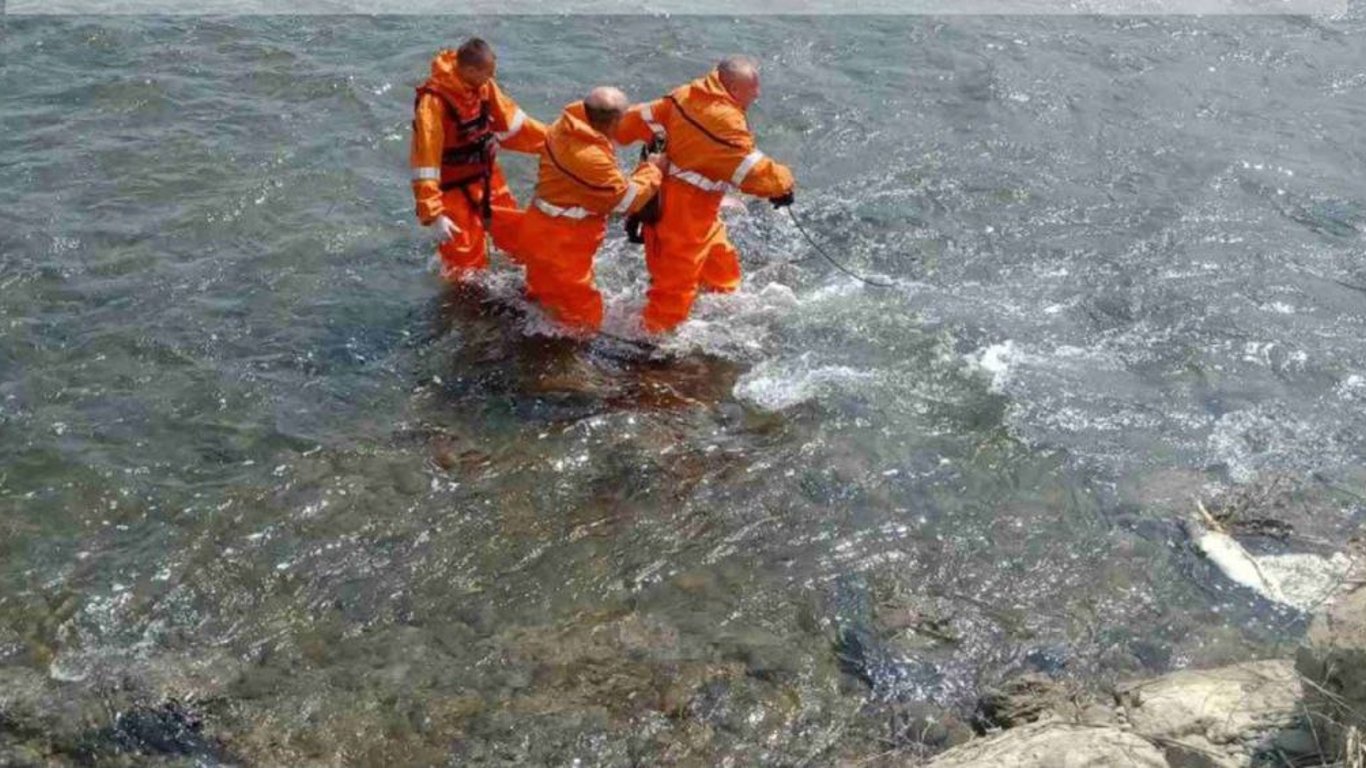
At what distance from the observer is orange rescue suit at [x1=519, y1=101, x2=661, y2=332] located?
7.69 meters

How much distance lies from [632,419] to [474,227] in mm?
1811

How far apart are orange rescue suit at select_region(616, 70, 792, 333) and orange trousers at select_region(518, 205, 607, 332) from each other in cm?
38

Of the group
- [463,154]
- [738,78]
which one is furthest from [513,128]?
[738,78]

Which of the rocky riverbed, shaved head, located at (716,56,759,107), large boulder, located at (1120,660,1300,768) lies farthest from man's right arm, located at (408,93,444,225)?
large boulder, located at (1120,660,1300,768)

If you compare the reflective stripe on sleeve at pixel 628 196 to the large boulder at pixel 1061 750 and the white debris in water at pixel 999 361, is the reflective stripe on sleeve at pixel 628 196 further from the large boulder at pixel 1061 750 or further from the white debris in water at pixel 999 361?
the large boulder at pixel 1061 750

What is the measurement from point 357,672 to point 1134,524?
4.14m

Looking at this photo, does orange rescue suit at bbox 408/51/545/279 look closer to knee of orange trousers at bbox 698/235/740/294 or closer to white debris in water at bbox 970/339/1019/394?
knee of orange trousers at bbox 698/235/740/294

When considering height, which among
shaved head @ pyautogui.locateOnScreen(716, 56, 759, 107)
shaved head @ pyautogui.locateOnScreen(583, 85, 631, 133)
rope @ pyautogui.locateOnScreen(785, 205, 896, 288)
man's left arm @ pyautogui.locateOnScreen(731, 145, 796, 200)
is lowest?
rope @ pyautogui.locateOnScreen(785, 205, 896, 288)

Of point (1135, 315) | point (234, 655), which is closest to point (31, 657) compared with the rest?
point (234, 655)

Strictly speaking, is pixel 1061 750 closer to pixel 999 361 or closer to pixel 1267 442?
pixel 1267 442

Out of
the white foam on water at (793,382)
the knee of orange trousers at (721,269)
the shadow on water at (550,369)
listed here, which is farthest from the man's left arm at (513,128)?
the white foam on water at (793,382)

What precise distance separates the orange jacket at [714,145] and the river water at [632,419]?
A: 1132mm

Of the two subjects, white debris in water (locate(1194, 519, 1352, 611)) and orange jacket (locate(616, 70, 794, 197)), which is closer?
white debris in water (locate(1194, 519, 1352, 611))

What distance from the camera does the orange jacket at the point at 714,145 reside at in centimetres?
779
